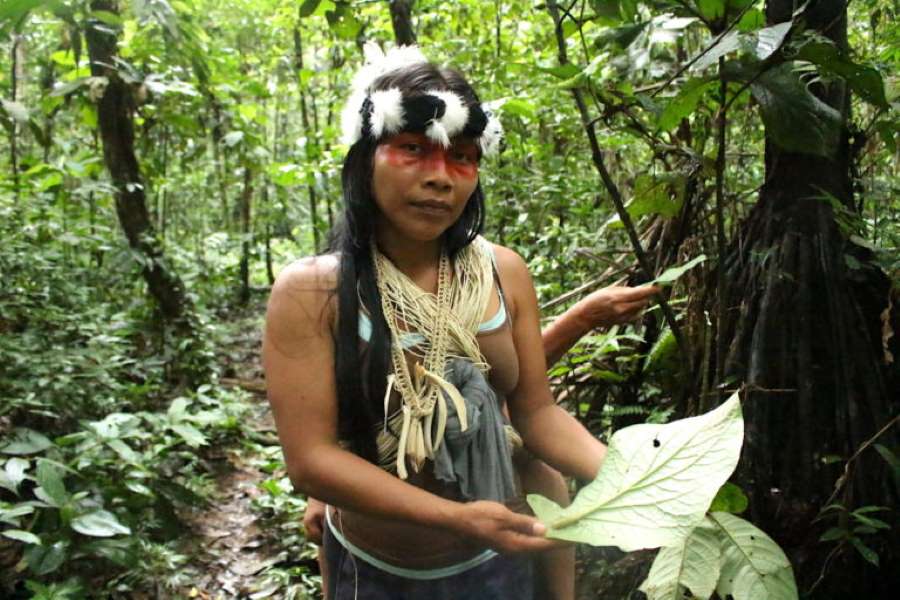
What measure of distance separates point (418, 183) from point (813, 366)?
1.23 metres

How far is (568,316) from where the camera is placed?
1.85m

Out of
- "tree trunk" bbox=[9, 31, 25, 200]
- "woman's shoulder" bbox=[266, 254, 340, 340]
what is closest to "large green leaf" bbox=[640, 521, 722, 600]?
"woman's shoulder" bbox=[266, 254, 340, 340]

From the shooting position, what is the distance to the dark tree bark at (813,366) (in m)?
1.78

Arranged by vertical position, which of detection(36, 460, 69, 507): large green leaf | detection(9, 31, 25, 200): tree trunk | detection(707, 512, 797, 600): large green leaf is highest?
detection(9, 31, 25, 200): tree trunk

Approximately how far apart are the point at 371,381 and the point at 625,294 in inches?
30.4

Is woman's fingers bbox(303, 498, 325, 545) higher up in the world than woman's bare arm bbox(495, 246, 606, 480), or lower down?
lower down

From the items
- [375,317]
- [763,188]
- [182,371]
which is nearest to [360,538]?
[375,317]

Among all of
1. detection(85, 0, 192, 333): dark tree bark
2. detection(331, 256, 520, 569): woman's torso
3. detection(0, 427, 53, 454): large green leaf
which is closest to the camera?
detection(331, 256, 520, 569): woman's torso

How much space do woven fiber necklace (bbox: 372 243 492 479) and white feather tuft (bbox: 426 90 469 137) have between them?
278 mm

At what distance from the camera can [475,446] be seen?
1309mm

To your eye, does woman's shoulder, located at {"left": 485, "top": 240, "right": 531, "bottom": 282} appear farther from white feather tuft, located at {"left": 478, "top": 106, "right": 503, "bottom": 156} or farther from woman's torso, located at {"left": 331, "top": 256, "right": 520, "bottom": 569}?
white feather tuft, located at {"left": 478, "top": 106, "right": 503, "bottom": 156}

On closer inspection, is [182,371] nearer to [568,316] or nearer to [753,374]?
[568,316]

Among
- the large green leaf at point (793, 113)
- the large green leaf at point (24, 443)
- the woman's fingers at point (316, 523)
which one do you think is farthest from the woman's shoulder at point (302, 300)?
the large green leaf at point (24, 443)

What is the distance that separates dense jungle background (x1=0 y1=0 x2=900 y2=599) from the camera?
5.15 ft
